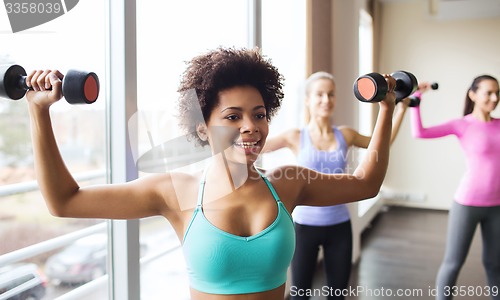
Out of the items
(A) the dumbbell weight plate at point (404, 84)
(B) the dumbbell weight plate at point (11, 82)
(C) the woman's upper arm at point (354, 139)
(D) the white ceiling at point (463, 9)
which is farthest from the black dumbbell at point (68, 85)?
(D) the white ceiling at point (463, 9)

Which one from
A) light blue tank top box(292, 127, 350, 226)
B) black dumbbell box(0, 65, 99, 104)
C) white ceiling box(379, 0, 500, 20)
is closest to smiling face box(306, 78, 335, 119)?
light blue tank top box(292, 127, 350, 226)

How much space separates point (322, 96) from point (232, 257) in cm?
137

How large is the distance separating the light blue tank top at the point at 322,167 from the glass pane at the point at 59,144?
899 millimetres

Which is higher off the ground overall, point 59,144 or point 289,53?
point 289,53

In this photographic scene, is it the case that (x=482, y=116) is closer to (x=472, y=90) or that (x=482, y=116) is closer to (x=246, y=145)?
(x=472, y=90)

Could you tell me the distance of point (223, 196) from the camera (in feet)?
3.01

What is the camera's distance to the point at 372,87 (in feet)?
2.96

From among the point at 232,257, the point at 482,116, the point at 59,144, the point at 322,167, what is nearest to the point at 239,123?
the point at 232,257

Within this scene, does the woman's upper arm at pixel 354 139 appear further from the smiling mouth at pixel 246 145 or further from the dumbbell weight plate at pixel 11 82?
the dumbbell weight plate at pixel 11 82

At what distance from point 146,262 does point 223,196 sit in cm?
77

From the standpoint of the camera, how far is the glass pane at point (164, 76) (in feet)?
3.06

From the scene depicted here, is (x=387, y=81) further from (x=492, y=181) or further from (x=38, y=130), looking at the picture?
(x=492, y=181)

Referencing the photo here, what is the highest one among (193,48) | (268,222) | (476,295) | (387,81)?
(193,48)

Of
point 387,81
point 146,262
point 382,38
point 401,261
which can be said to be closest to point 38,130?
point 387,81
